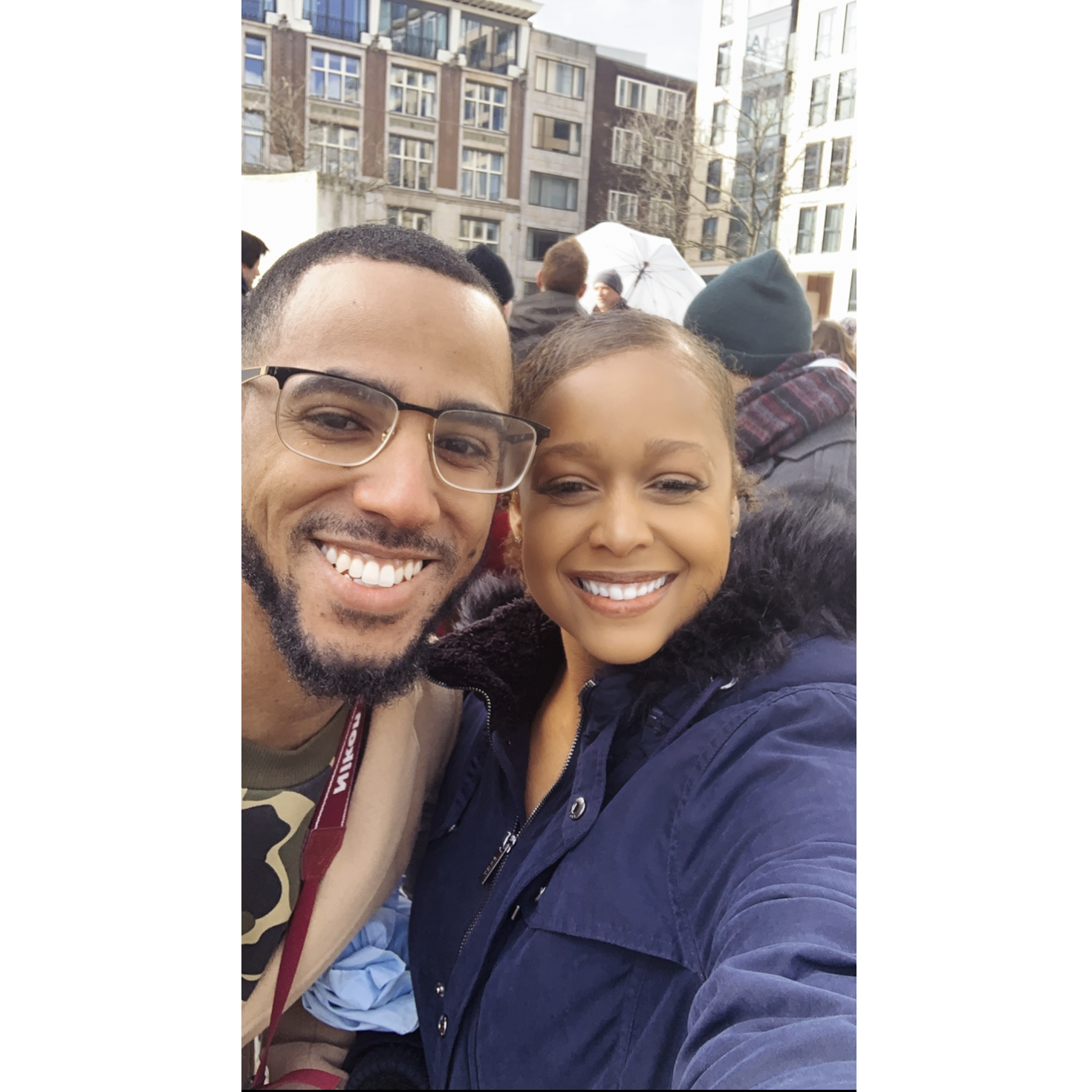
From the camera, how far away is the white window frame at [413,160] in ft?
3.63

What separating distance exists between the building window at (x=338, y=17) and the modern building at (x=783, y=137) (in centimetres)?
47

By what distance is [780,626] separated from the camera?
111cm

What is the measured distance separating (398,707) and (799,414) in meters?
0.74

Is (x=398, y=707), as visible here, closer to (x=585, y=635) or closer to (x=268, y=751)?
(x=268, y=751)

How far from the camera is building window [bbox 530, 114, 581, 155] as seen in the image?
1.14 metres

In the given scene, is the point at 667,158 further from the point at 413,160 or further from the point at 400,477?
the point at 400,477

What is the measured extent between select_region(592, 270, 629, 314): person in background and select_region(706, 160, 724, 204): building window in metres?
0.17

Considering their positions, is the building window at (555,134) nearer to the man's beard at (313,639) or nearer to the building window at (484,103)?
the building window at (484,103)

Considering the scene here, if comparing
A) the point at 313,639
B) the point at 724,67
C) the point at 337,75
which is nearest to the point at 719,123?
the point at 724,67

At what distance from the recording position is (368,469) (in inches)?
40.1

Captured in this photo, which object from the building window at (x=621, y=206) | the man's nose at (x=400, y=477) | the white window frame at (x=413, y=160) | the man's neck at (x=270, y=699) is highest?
the white window frame at (x=413, y=160)

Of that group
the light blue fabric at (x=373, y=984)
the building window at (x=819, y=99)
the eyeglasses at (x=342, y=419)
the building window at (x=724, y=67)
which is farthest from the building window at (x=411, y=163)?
the light blue fabric at (x=373, y=984)

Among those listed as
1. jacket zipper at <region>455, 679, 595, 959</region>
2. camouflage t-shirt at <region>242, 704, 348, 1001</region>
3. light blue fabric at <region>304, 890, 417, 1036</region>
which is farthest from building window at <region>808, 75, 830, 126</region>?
light blue fabric at <region>304, 890, 417, 1036</region>
